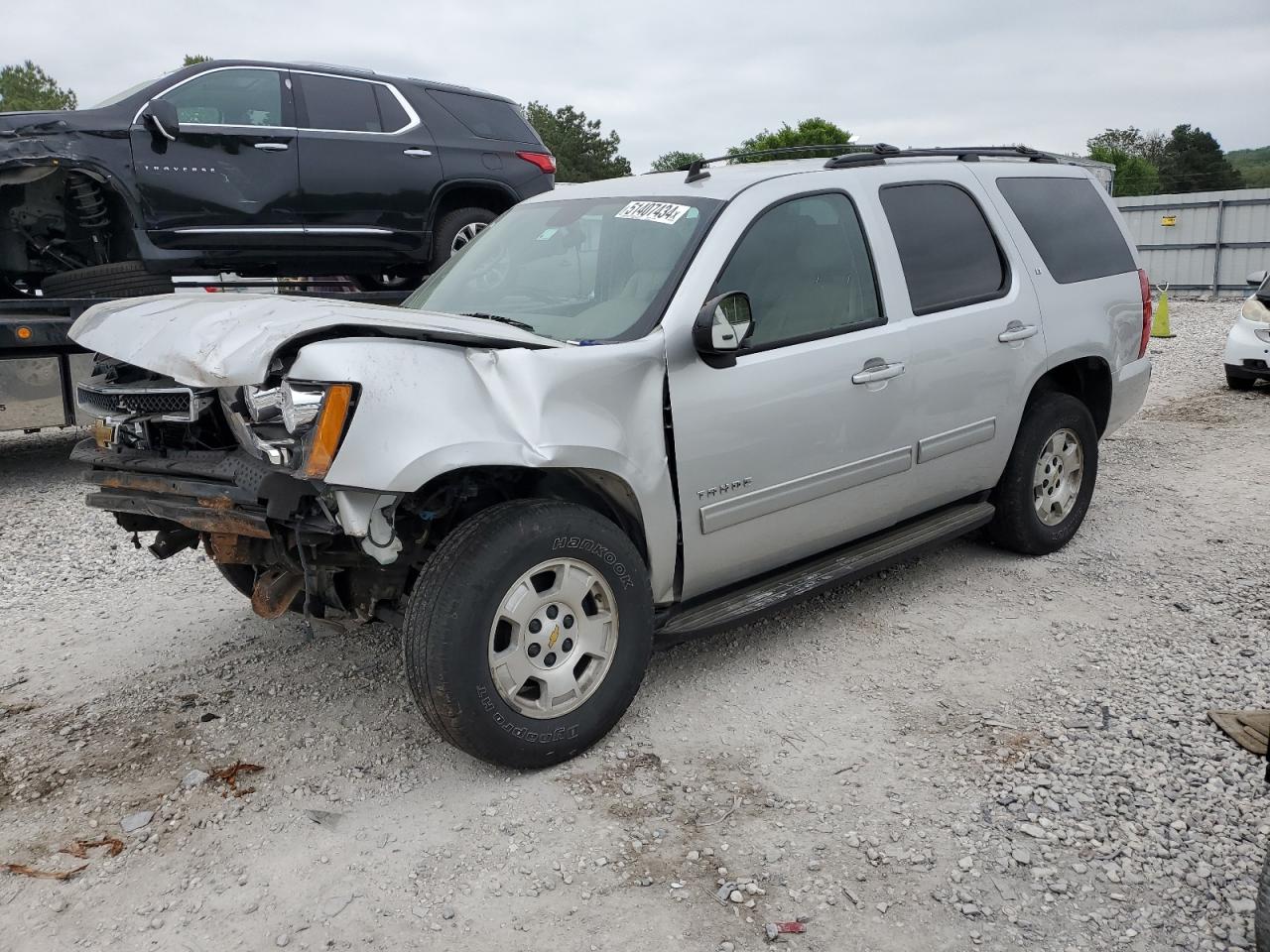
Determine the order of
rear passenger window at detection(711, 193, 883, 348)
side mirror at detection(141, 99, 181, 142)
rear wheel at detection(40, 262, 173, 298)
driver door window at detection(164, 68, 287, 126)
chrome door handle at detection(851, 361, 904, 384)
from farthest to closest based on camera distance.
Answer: driver door window at detection(164, 68, 287, 126) < side mirror at detection(141, 99, 181, 142) < rear wheel at detection(40, 262, 173, 298) < chrome door handle at detection(851, 361, 904, 384) < rear passenger window at detection(711, 193, 883, 348)

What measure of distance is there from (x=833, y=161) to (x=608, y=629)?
7.11 ft

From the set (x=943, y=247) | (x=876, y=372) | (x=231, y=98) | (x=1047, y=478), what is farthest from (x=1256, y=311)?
(x=231, y=98)

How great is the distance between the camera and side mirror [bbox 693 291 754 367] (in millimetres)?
3453

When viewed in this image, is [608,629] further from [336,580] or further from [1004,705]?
[1004,705]

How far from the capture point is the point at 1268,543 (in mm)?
5375

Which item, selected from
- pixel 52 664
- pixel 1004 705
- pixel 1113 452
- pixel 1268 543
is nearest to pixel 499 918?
pixel 1004 705

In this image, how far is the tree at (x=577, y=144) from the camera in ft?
210

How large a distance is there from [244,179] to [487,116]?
241 cm

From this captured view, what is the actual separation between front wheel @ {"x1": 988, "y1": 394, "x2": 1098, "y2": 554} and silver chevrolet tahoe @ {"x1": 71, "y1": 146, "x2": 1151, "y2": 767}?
32 millimetres

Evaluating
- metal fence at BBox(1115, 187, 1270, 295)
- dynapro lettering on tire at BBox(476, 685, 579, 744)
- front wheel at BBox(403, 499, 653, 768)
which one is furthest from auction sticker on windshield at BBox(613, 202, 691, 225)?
metal fence at BBox(1115, 187, 1270, 295)

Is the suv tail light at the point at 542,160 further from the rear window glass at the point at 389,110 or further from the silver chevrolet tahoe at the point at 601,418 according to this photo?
the silver chevrolet tahoe at the point at 601,418

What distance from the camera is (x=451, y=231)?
877 cm

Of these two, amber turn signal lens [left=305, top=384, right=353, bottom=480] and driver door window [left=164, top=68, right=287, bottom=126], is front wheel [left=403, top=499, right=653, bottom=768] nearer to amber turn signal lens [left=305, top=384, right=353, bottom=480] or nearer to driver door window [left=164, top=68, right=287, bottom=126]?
amber turn signal lens [left=305, top=384, right=353, bottom=480]

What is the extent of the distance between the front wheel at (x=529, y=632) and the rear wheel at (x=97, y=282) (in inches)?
194
